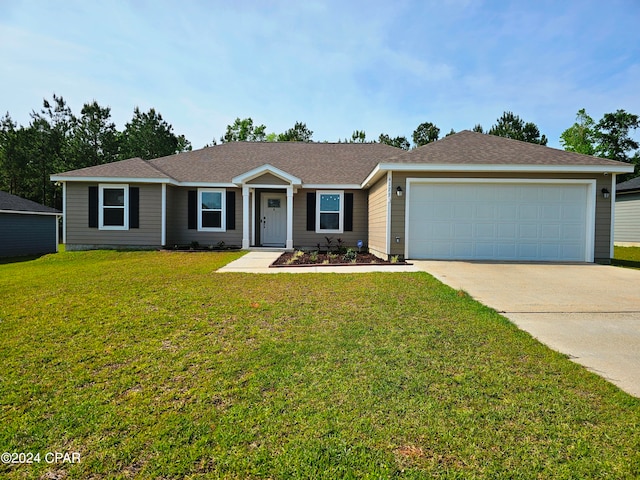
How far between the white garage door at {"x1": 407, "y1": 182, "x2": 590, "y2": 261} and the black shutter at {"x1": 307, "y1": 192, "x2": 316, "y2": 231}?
4.66 m

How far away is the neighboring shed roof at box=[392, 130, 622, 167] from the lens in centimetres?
934

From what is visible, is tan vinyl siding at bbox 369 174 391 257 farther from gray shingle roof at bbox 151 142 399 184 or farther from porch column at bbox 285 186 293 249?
porch column at bbox 285 186 293 249

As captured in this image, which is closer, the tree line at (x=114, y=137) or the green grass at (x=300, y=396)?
the green grass at (x=300, y=396)

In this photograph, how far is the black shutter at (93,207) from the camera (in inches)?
492

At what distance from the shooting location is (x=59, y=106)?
3120 cm

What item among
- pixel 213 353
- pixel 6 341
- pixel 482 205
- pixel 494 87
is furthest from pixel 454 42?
pixel 6 341

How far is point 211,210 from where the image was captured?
528 inches

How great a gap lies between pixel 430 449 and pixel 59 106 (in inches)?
1609

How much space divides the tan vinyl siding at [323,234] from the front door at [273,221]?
782mm

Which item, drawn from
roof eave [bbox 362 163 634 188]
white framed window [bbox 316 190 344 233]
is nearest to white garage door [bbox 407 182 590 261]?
roof eave [bbox 362 163 634 188]

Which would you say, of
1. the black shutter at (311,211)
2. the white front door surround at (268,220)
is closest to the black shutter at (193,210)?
the white front door surround at (268,220)

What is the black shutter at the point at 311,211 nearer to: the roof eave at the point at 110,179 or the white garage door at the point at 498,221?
the white garage door at the point at 498,221

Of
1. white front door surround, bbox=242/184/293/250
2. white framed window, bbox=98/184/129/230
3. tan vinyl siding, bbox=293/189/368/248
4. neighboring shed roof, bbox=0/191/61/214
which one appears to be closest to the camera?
white framed window, bbox=98/184/129/230

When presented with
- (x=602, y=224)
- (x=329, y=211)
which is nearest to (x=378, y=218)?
(x=329, y=211)
